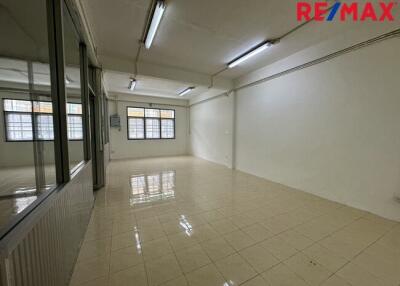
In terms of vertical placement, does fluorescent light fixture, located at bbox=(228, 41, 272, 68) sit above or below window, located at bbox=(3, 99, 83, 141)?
above

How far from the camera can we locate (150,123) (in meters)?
8.19

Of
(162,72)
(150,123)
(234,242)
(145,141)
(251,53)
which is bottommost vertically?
(234,242)

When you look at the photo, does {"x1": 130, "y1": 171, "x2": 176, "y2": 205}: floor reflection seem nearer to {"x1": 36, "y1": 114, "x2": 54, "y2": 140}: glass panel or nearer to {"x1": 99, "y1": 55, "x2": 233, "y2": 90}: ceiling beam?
{"x1": 36, "y1": 114, "x2": 54, "y2": 140}: glass panel

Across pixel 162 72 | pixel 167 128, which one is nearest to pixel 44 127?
pixel 162 72

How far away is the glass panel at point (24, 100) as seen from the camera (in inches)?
60.2

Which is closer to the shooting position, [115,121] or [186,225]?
[186,225]

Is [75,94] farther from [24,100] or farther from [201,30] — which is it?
[201,30]

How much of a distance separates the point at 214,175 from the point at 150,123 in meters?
4.66

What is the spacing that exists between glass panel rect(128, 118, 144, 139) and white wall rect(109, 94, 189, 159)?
0.66ft

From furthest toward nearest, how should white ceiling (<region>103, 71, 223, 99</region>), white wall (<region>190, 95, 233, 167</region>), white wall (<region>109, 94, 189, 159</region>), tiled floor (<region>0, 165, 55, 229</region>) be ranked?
white wall (<region>109, 94, 189, 159</region>)
white wall (<region>190, 95, 233, 167</region>)
white ceiling (<region>103, 71, 223, 99</region>)
tiled floor (<region>0, 165, 55, 229</region>)

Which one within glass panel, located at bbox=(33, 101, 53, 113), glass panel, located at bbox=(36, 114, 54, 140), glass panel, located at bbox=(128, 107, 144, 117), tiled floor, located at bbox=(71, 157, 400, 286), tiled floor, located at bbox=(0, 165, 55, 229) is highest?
glass panel, located at bbox=(128, 107, 144, 117)

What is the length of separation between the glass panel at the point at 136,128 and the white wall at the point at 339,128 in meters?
5.48

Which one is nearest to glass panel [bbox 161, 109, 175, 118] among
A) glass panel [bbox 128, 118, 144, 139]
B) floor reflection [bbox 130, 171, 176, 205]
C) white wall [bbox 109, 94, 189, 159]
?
white wall [bbox 109, 94, 189, 159]

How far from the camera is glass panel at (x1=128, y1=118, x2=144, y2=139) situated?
7.75 metres
